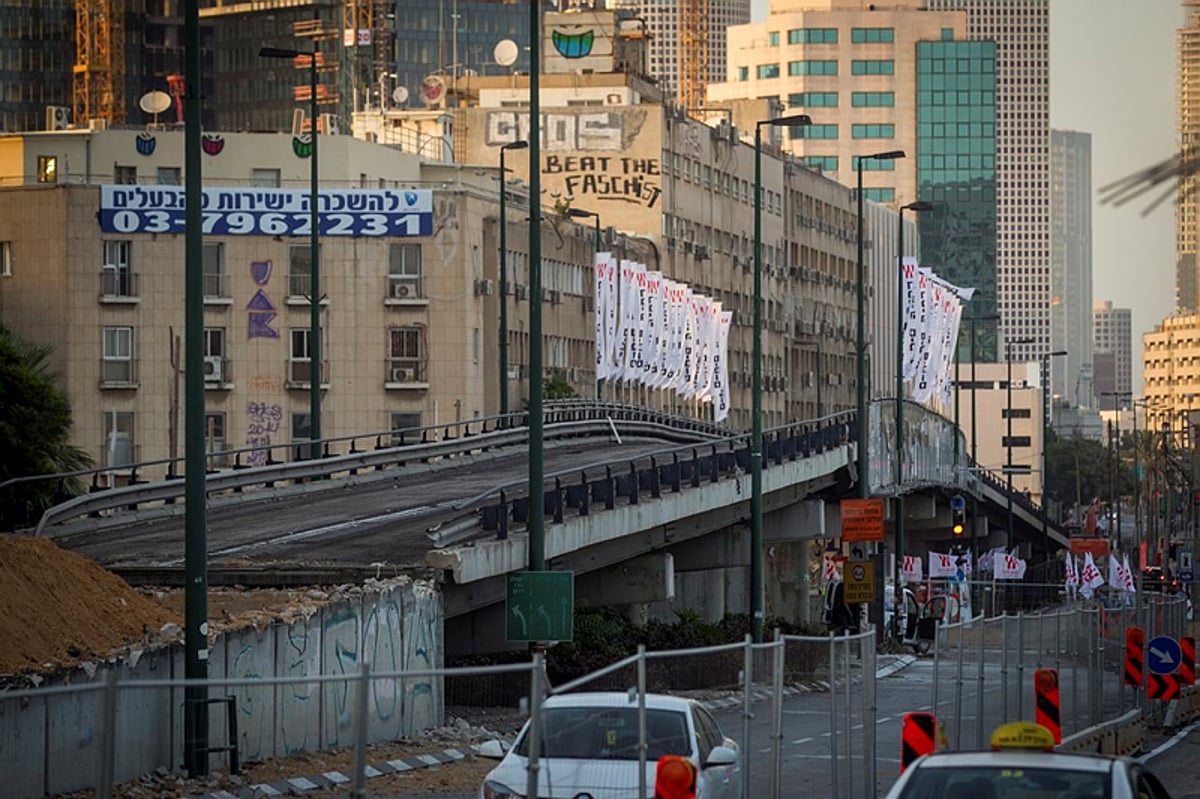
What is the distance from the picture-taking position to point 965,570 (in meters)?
93.7

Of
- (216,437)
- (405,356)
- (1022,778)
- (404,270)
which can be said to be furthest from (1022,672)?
(404,270)

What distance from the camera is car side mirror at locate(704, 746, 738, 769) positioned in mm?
18719

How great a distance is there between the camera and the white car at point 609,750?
1642 centimetres

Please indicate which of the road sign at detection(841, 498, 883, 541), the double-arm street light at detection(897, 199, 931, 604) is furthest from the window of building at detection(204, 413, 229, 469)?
the road sign at detection(841, 498, 883, 541)

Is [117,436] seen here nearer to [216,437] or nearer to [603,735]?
[216,437]

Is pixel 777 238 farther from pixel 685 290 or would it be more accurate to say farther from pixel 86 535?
pixel 86 535

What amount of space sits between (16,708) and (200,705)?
12.7 ft

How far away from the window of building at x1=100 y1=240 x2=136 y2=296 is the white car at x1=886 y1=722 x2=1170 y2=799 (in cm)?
8674

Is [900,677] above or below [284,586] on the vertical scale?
below

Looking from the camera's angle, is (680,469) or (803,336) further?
(803,336)

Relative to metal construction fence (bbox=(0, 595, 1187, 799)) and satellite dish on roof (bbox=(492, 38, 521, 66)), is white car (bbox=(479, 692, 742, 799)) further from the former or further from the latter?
satellite dish on roof (bbox=(492, 38, 521, 66))

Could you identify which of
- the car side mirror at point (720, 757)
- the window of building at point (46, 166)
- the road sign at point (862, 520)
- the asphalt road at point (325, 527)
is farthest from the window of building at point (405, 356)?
the car side mirror at point (720, 757)

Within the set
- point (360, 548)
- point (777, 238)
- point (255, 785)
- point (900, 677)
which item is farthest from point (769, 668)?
point (777, 238)

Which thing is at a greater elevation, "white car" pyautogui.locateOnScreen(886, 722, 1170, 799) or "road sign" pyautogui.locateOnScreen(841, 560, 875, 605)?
"white car" pyautogui.locateOnScreen(886, 722, 1170, 799)
